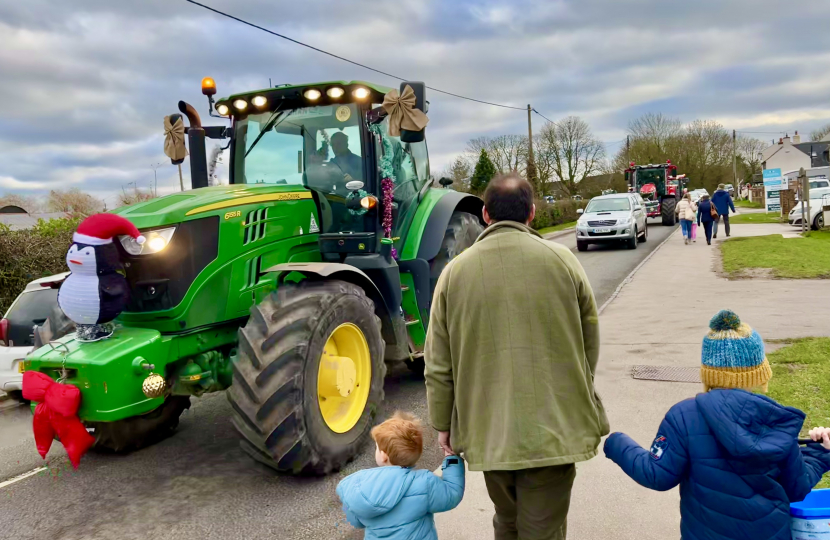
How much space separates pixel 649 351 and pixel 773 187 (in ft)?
81.2

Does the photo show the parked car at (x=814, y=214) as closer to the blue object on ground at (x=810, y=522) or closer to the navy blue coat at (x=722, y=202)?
the navy blue coat at (x=722, y=202)

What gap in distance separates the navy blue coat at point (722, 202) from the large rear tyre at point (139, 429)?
56.8ft

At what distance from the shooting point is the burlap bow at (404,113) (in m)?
4.71

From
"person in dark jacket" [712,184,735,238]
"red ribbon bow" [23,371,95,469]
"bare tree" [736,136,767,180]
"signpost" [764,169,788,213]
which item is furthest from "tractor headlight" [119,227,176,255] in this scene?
"bare tree" [736,136,767,180]

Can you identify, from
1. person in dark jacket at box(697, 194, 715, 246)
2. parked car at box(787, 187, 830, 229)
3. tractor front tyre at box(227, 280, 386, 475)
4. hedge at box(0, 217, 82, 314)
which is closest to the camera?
tractor front tyre at box(227, 280, 386, 475)

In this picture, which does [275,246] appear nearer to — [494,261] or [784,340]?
[494,261]

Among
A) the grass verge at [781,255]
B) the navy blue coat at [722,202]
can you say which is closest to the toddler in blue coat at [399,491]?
the grass verge at [781,255]

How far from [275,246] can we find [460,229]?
2.38 m

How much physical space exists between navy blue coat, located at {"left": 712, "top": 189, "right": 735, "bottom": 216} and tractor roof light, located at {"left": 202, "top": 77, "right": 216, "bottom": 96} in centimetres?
1659

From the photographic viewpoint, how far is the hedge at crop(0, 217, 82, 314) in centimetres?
831

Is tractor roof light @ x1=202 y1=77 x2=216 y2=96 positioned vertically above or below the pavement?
above

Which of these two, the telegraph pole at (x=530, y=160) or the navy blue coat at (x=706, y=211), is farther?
the telegraph pole at (x=530, y=160)

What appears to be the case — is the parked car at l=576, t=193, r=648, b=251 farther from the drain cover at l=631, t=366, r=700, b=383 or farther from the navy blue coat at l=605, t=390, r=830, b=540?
the navy blue coat at l=605, t=390, r=830, b=540

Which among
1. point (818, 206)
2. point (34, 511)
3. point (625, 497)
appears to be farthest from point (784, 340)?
point (818, 206)
